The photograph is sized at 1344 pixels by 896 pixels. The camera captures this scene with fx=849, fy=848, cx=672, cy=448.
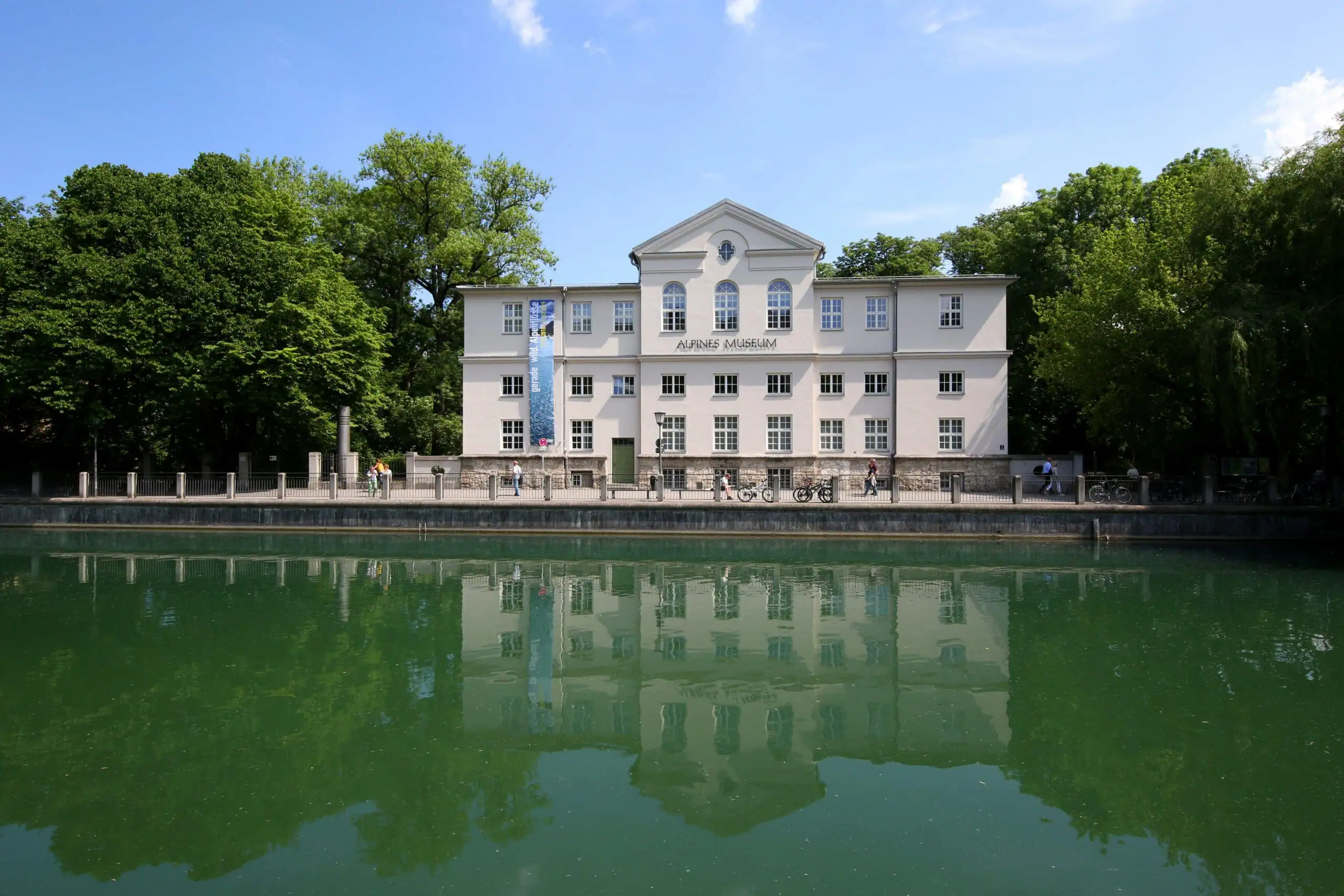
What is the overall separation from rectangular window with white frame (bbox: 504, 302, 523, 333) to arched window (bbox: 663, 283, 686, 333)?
5.85 meters

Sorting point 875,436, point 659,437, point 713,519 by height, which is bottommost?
point 713,519

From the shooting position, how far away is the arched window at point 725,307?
33125mm

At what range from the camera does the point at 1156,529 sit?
2509 cm

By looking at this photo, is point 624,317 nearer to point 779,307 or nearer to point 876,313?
point 779,307

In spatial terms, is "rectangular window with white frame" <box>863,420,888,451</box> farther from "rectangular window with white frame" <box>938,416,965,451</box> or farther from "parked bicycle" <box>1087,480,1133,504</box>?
"parked bicycle" <box>1087,480,1133,504</box>

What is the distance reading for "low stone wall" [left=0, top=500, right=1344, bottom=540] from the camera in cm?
2500

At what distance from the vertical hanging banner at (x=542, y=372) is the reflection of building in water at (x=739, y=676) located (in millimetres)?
14062

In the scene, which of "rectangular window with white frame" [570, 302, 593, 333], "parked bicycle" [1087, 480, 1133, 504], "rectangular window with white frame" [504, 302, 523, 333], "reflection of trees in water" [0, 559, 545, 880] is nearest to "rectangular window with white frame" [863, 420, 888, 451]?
"parked bicycle" [1087, 480, 1133, 504]

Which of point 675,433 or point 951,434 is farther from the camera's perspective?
point 675,433

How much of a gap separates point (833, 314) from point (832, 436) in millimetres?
4756

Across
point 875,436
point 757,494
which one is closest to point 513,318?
point 757,494

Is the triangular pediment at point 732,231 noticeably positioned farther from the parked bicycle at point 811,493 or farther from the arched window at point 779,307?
the parked bicycle at point 811,493

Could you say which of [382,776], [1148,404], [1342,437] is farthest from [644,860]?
[1148,404]

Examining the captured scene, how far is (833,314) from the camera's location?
33.1 meters
